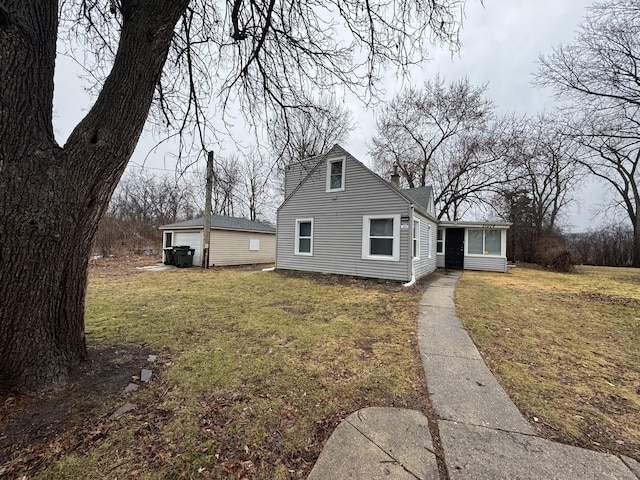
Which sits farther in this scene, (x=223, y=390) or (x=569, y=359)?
(x=569, y=359)

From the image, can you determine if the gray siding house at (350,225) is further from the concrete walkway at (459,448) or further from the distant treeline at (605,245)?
the distant treeline at (605,245)

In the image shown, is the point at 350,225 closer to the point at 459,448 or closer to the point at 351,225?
the point at 351,225

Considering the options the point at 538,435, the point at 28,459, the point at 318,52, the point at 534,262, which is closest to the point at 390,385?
the point at 538,435

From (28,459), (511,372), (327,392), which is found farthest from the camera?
(511,372)

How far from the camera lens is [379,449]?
1.85m

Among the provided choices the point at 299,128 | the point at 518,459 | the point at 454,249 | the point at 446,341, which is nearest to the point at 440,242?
the point at 454,249

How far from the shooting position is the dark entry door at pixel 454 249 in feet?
46.6

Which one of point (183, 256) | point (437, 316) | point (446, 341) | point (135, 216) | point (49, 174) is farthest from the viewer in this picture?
point (135, 216)

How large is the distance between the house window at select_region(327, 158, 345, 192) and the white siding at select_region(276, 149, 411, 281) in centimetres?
18

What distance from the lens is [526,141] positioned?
18.1 meters

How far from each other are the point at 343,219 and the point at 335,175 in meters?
1.81

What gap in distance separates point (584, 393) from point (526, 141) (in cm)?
2080

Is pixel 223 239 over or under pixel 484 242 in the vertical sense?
under

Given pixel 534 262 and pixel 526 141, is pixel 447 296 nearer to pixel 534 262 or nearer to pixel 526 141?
pixel 534 262
